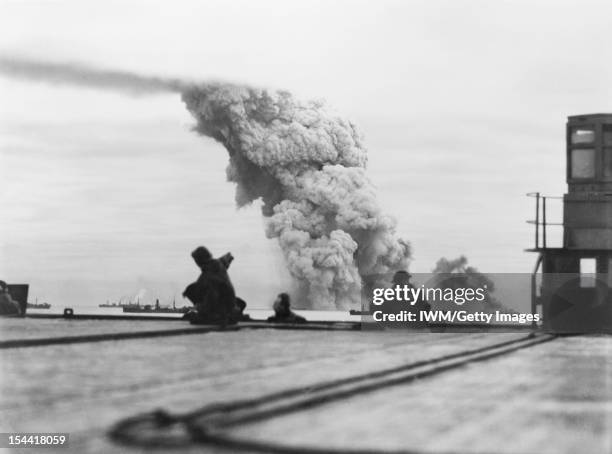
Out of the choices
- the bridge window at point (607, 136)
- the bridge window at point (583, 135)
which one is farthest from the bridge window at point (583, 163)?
the bridge window at point (607, 136)

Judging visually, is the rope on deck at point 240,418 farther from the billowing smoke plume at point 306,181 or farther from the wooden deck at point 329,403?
the billowing smoke plume at point 306,181

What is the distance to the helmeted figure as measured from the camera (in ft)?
82.1

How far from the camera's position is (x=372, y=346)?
723 inches

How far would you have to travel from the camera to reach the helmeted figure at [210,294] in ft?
82.1

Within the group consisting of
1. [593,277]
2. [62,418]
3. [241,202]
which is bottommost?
[62,418]

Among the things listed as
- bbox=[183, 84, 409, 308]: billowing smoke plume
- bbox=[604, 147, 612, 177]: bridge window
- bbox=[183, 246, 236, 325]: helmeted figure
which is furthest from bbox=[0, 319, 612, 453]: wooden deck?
bbox=[183, 84, 409, 308]: billowing smoke plume

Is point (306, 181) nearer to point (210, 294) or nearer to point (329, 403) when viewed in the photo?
point (210, 294)

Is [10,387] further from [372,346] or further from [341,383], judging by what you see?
[372,346]

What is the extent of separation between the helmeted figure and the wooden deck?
21.5 ft

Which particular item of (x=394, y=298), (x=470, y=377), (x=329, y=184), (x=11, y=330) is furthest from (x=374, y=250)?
(x=470, y=377)

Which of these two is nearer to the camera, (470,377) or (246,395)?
(246,395)

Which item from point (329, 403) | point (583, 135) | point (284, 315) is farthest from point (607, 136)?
point (329, 403)

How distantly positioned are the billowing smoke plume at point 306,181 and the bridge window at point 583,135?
58.8 m

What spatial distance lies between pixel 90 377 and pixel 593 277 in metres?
19.1
